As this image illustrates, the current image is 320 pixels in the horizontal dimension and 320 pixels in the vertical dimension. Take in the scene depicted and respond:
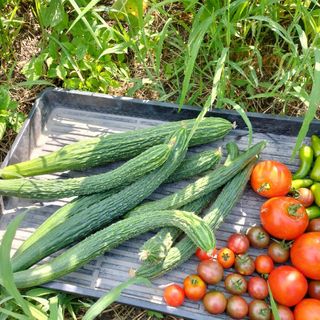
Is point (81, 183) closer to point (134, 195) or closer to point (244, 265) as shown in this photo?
point (134, 195)

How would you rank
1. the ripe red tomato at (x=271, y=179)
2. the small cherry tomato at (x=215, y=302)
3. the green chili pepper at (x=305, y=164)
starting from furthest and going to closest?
the green chili pepper at (x=305, y=164) → the ripe red tomato at (x=271, y=179) → the small cherry tomato at (x=215, y=302)

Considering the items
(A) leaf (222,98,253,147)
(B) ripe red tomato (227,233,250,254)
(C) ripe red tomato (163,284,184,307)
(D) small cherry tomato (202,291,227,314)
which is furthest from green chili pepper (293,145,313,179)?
(C) ripe red tomato (163,284,184,307)

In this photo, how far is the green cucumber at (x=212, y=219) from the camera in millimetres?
2119

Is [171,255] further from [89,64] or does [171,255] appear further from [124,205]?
[89,64]

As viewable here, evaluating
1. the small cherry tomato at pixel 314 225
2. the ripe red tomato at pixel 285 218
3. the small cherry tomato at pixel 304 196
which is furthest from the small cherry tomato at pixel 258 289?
the small cherry tomato at pixel 304 196

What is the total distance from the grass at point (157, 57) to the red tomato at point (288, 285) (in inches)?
28.7

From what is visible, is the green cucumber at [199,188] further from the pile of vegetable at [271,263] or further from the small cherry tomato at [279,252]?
the small cherry tomato at [279,252]

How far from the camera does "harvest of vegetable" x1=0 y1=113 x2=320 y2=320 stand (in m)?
2.09

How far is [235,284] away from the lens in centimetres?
212

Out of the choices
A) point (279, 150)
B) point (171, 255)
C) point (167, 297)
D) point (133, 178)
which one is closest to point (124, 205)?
point (133, 178)

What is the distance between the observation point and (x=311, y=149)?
8.04 ft

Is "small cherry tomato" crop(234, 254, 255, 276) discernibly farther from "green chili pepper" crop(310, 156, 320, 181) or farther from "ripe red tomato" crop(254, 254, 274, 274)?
"green chili pepper" crop(310, 156, 320, 181)

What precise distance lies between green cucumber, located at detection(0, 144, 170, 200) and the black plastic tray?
0.19 m

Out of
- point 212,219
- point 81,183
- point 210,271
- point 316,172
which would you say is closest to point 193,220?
point 212,219
